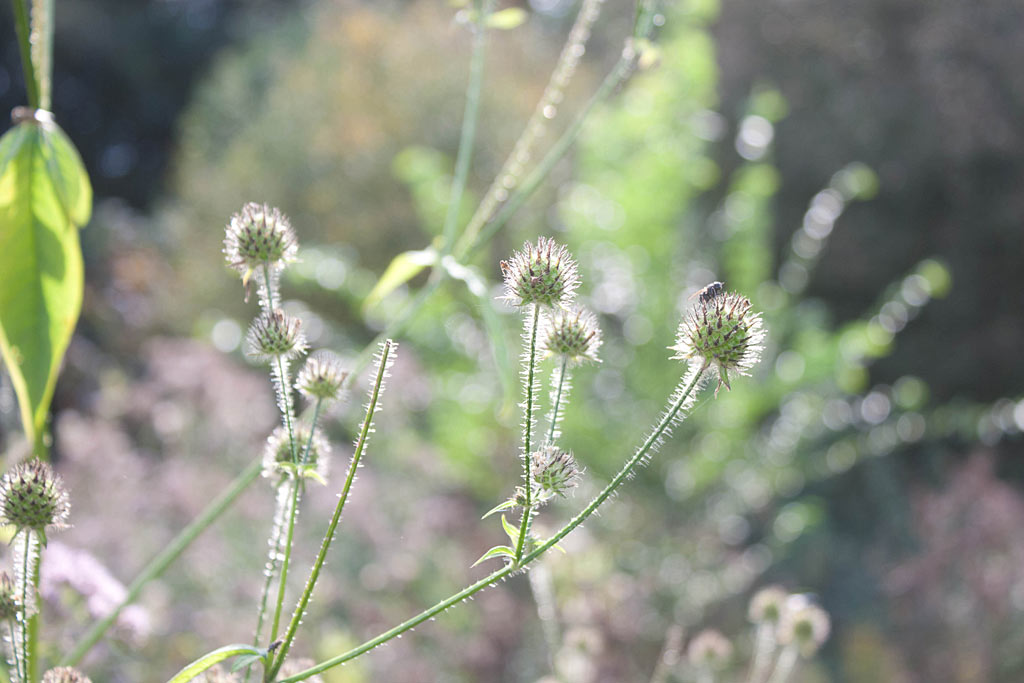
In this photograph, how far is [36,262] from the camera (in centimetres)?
71

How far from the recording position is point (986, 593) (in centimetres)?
329

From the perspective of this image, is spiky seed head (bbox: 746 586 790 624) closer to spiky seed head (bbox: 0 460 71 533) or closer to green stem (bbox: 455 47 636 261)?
green stem (bbox: 455 47 636 261)

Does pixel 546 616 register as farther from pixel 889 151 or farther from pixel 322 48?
pixel 322 48

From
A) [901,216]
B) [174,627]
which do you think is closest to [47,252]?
[174,627]

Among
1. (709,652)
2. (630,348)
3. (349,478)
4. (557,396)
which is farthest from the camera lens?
(630,348)

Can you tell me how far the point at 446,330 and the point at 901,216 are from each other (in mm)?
3446

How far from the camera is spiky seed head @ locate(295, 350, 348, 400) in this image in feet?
2.15

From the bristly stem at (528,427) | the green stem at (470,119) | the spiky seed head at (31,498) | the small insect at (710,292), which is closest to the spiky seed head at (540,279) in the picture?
the bristly stem at (528,427)

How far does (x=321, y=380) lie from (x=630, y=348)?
14.0ft

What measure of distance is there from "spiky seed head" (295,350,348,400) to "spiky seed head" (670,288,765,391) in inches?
9.5

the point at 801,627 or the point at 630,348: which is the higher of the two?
the point at 630,348

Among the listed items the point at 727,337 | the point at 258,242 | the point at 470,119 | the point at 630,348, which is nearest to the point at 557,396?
the point at 727,337

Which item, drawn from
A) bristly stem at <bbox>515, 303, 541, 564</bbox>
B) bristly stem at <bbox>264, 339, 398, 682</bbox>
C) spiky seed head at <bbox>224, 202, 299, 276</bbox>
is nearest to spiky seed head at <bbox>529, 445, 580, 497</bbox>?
bristly stem at <bbox>515, 303, 541, 564</bbox>

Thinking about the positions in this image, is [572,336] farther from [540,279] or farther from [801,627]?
[801,627]
